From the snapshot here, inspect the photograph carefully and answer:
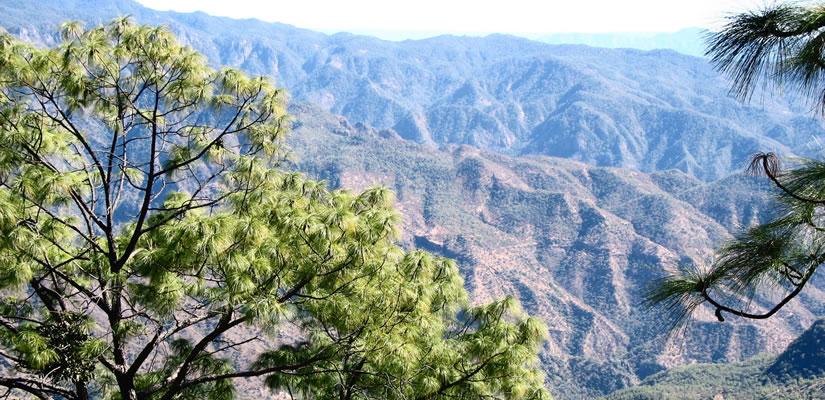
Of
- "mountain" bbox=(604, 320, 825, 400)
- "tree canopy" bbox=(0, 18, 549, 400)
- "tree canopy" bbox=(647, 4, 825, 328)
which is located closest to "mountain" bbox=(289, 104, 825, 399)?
"mountain" bbox=(604, 320, 825, 400)

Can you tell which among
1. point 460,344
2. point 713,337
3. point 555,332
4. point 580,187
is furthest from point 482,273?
point 460,344

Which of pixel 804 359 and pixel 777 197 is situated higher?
pixel 777 197

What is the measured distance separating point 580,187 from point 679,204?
71.3 ft

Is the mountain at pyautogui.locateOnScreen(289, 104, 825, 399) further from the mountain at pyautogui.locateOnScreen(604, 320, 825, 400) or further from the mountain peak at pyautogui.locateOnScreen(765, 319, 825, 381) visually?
Result: the mountain peak at pyautogui.locateOnScreen(765, 319, 825, 381)

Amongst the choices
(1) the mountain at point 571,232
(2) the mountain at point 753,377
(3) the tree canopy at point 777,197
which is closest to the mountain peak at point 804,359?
(2) the mountain at point 753,377

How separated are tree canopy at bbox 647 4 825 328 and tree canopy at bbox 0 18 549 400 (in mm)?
3068

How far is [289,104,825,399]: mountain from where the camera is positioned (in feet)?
294

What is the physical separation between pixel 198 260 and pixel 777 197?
16.2 feet

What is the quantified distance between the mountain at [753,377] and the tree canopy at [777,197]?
59.8 meters

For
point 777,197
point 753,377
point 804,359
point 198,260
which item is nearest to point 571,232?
point 753,377

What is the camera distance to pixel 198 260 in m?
6.01

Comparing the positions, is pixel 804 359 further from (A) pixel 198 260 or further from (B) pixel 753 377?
(A) pixel 198 260

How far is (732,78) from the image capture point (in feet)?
13.4

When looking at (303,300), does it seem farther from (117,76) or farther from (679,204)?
(679,204)
